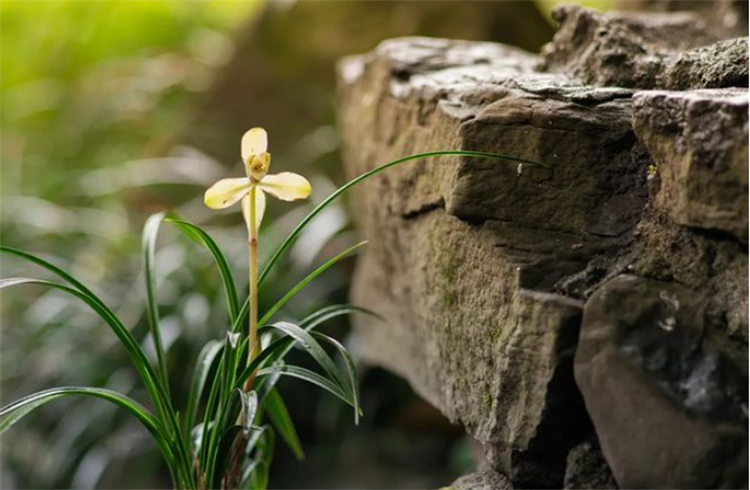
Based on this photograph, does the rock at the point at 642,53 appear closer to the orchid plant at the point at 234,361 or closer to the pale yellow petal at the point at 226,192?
the orchid plant at the point at 234,361

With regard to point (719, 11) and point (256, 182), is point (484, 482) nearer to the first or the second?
point (256, 182)

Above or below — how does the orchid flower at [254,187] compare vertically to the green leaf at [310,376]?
above

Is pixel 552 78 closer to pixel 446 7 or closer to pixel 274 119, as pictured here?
pixel 446 7

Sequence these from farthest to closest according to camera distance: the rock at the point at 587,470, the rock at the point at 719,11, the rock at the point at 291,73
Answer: the rock at the point at 291,73 → the rock at the point at 719,11 → the rock at the point at 587,470

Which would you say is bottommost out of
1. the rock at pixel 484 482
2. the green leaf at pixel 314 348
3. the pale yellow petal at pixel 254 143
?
the rock at pixel 484 482

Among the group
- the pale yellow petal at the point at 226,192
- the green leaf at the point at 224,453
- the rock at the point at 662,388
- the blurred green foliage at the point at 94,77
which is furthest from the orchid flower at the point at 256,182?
the blurred green foliage at the point at 94,77

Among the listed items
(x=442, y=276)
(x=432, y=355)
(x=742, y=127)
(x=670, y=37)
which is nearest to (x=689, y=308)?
(x=742, y=127)

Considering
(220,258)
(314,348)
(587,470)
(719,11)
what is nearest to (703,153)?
(587,470)

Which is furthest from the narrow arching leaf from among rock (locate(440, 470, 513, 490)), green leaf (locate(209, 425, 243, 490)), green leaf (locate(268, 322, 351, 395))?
rock (locate(440, 470, 513, 490))

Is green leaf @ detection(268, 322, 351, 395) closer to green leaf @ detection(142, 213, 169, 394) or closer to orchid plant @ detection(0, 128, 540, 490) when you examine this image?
orchid plant @ detection(0, 128, 540, 490)
